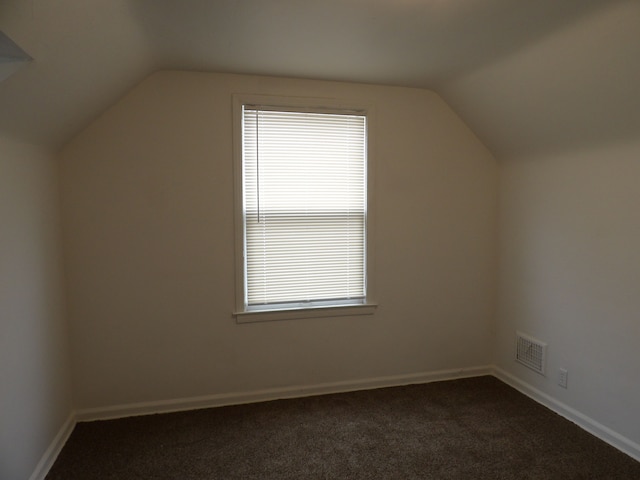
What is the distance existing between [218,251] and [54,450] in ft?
4.93

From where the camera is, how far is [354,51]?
7.83 feet

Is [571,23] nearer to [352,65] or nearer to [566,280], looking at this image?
[352,65]

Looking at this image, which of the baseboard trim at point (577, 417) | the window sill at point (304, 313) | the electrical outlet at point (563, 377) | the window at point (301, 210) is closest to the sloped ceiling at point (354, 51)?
the window at point (301, 210)

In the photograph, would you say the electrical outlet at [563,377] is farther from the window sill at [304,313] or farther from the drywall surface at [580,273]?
the window sill at [304,313]

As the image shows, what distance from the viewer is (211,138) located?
2760 millimetres

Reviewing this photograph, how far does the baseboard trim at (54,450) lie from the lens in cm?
209

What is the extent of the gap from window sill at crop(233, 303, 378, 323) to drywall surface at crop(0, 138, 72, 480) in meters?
1.15

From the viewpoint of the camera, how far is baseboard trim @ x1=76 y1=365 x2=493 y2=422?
272 cm

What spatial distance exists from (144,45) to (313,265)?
5.90ft

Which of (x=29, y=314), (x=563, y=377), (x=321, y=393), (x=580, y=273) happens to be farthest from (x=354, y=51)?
(x=563, y=377)

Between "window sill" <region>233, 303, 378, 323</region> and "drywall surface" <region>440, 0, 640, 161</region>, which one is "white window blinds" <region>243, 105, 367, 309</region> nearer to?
"window sill" <region>233, 303, 378, 323</region>

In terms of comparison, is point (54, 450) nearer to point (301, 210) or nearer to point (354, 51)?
point (301, 210)

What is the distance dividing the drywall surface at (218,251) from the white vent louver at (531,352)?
14.1 inches

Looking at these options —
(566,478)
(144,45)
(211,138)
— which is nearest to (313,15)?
(144,45)
